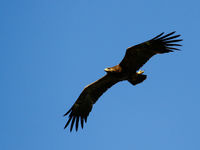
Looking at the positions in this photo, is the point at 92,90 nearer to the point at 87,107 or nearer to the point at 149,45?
the point at 87,107

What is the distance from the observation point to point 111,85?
13086mm

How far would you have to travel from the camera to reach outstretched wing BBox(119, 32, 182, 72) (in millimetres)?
11641

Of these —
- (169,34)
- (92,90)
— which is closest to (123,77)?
(92,90)

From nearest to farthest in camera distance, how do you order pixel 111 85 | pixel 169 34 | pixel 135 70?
pixel 169 34, pixel 135 70, pixel 111 85

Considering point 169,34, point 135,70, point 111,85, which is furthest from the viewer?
point 111,85

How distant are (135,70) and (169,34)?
1.66 m

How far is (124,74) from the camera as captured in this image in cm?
1237

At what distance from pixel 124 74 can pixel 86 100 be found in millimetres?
1790

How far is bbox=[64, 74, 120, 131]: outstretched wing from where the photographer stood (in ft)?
42.7

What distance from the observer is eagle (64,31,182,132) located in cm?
1171

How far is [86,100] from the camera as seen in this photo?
13.2 m

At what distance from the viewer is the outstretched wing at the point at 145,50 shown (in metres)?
11.6

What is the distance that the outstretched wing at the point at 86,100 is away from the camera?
1301 centimetres

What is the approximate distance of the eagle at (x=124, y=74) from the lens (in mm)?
11711
